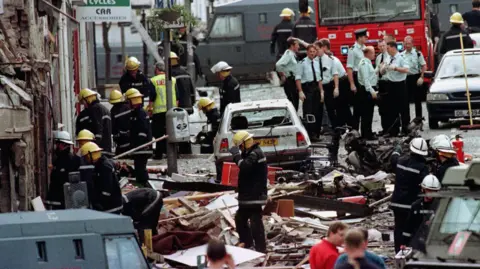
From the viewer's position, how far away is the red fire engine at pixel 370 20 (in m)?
36.3

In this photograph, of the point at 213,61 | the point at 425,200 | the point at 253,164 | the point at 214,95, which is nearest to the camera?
the point at 425,200

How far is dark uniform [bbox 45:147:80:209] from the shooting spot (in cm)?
1873

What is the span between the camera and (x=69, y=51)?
29859 mm

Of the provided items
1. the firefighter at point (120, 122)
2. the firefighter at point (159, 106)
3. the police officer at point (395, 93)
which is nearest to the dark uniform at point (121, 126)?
the firefighter at point (120, 122)

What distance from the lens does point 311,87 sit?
29.2 m

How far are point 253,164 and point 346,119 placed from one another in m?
11.0

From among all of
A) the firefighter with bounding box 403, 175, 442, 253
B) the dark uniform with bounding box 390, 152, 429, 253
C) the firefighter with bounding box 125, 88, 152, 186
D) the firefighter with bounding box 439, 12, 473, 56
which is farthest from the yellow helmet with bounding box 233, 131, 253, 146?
the firefighter with bounding box 439, 12, 473, 56

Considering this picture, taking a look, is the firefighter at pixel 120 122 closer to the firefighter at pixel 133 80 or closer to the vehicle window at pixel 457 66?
the firefighter at pixel 133 80

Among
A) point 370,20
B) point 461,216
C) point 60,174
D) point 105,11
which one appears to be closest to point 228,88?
point 105,11

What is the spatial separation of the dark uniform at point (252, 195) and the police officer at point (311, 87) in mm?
9874

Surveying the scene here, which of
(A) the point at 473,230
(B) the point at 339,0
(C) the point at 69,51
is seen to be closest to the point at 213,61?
(B) the point at 339,0

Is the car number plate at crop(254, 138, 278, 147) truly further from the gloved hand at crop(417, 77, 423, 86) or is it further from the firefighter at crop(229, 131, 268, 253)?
the gloved hand at crop(417, 77, 423, 86)

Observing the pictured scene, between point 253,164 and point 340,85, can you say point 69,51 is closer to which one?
point 340,85

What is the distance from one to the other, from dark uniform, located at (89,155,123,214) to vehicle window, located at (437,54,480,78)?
41.8 ft
